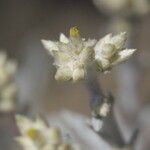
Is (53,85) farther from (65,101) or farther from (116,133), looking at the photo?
(116,133)

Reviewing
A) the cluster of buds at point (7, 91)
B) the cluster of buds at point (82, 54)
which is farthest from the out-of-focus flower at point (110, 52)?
the cluster of buds at point (7, 91)

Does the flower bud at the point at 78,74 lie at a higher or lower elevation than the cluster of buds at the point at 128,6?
lower

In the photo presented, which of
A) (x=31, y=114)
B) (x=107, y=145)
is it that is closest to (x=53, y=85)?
(x=31, y=114)

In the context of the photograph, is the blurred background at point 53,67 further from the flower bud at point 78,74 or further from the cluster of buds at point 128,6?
the flower bud at point 78,74

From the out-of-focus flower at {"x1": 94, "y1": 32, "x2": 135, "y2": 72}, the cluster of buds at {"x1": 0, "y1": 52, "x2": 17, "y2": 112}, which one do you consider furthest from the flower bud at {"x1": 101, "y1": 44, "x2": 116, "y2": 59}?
the cluster of buds at {"x1": 0, "y1": 52, "x2": 17, "y2": 112}

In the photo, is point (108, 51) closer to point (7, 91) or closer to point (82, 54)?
point (82, 54)

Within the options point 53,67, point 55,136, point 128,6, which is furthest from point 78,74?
point 53,67

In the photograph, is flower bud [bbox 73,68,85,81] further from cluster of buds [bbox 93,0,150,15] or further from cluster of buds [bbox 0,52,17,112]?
cluster of buds [bbox 93,0,150,15]
